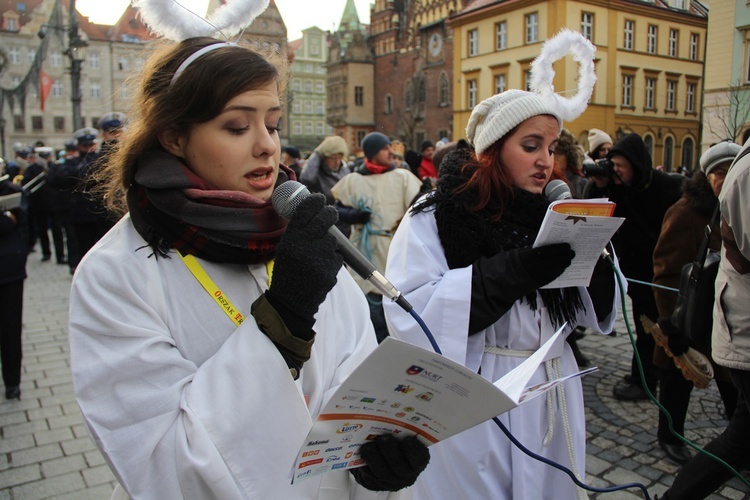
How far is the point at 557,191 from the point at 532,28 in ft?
114

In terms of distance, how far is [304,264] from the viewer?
1.32 m

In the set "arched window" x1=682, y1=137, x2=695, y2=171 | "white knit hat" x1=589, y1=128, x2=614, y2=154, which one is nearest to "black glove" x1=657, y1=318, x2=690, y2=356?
"white knit hat" x1=589, y1=128, x2=614, y2=154

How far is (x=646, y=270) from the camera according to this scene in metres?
5.23

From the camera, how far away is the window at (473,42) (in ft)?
126

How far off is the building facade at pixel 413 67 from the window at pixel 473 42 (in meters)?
9.79

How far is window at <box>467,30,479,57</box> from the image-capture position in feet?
126

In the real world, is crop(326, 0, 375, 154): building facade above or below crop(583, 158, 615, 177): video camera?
above

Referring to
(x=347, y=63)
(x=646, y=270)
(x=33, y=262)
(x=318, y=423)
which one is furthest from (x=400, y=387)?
(x=347, y=63)

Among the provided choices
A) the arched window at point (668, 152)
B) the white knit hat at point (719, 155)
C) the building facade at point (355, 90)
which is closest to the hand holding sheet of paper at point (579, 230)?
the white knit hat at point (719, 155)

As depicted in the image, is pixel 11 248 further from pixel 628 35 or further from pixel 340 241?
pixel 628 35

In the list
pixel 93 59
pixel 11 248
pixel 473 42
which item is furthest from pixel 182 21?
pixel 93 59

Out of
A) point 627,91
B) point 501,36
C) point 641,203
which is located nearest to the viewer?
point 641,203

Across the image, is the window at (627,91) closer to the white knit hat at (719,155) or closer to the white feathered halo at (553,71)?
the white knit hat at (719,155)

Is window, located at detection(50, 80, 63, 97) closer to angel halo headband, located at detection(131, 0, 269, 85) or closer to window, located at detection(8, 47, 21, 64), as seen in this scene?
window, located at detection(8, 47, 21, 64)
